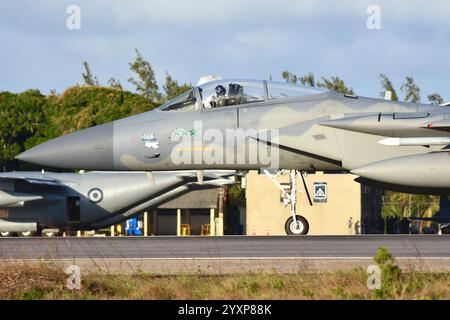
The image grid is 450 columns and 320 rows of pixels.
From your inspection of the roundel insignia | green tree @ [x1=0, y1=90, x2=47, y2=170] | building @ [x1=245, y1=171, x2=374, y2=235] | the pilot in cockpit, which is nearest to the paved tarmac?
the pilot in cockpit

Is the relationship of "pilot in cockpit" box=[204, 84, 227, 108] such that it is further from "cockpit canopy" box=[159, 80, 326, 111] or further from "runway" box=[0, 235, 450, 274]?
"runway" box=[0, 235, 450, 274]

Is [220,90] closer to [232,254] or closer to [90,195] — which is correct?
[232,254]

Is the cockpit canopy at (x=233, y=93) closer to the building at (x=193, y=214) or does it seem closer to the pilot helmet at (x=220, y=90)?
the pilot helmet at (x=220, y=90)

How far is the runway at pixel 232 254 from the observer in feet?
46.1

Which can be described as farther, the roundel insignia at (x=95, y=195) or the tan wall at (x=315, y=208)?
the tan wall at (x=315, y=208)

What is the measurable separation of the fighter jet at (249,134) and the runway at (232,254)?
1673mm

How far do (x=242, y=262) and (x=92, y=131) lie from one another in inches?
246

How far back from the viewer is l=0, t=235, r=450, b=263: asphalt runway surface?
1575 cm

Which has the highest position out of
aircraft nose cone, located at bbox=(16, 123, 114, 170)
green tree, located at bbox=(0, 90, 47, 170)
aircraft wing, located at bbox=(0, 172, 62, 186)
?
Result: green tree, located at bbox=(0, 90, 47, 170)

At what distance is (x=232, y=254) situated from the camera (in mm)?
16062

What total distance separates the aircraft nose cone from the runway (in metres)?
1.74

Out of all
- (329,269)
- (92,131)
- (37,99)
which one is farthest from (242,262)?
(37,99)

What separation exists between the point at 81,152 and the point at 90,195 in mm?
19521

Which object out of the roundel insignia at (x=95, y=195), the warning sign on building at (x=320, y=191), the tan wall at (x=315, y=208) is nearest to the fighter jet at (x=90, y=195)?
the roundel insignia at (x=95, y=195)
